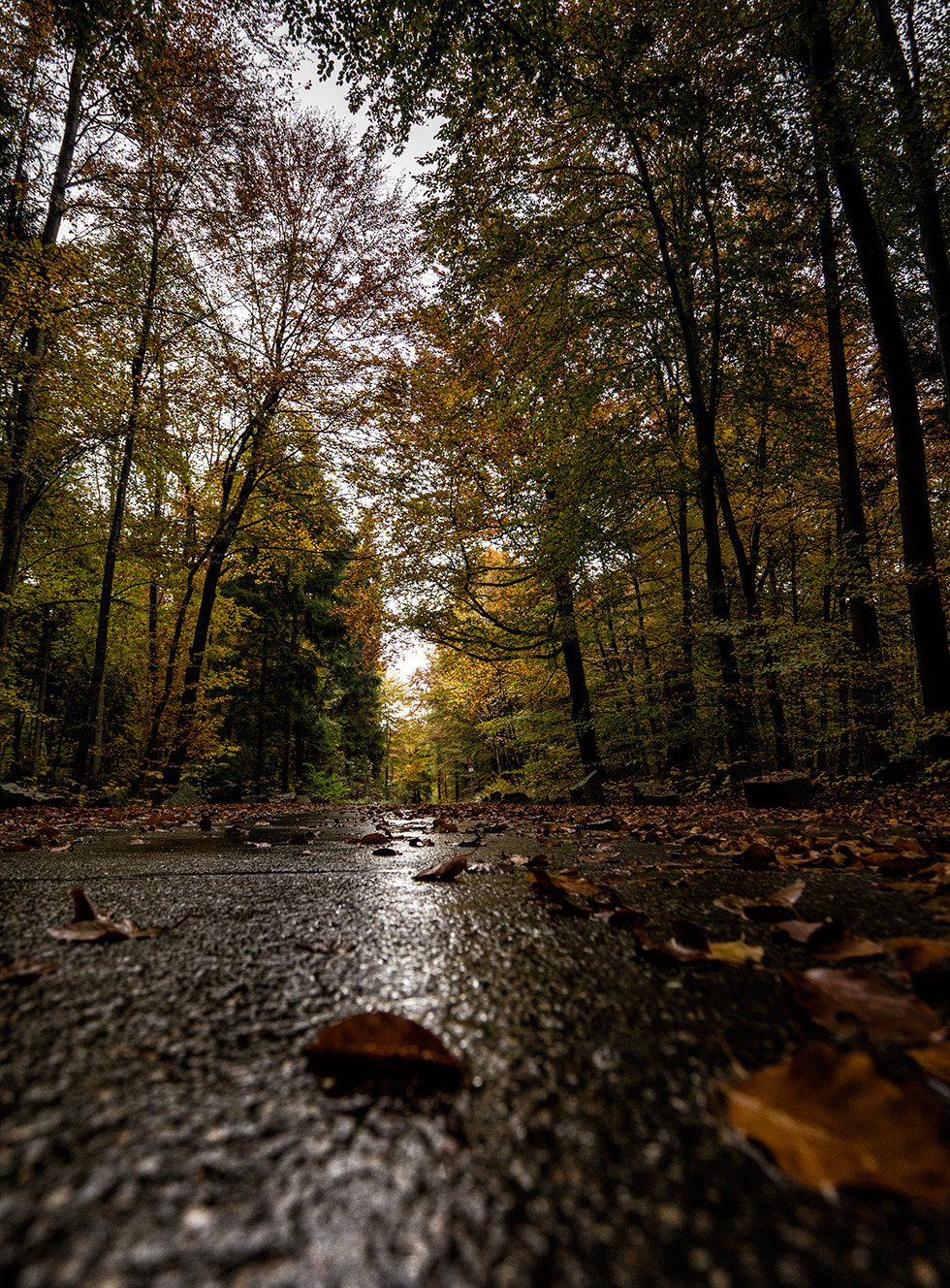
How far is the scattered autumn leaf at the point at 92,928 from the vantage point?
46.6 inches

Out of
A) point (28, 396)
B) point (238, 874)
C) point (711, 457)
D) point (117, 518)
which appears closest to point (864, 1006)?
point (238, 874)

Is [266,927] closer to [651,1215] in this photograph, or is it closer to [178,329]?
Answer: [651,1215]

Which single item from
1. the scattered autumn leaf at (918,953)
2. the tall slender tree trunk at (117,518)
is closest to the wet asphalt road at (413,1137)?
the scattered autumn leaf at (918,953)

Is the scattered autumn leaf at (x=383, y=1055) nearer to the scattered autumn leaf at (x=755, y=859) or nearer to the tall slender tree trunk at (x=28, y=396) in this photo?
the scattered autumn leaf at (x=755, y=859)

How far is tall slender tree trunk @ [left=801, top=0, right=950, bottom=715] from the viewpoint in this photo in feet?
18.2

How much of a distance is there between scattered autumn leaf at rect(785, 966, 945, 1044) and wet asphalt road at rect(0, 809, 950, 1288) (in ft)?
0.14

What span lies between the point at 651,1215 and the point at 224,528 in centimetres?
1142

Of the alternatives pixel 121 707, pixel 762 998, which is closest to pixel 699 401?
pixel 762 998

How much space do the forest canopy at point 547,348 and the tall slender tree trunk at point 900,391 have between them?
1.5 inches

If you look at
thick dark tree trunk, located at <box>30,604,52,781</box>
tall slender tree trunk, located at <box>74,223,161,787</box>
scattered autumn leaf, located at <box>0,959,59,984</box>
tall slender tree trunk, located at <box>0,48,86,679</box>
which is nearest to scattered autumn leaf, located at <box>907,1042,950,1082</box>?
scattered autumn leaf, located at <box>0,959,59,984</box>

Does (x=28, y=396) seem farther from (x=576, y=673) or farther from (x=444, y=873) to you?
(x=444, y=873)

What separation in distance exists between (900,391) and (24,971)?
27.3 feet

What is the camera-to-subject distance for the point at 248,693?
55.8 feet

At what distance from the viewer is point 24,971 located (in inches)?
37.2
